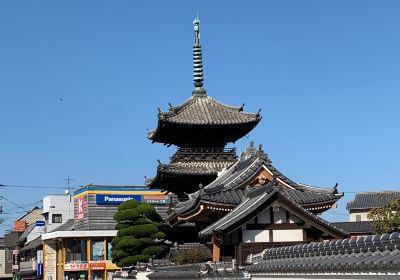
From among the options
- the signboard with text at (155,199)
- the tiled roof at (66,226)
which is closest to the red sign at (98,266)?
the signboard with text at (155,199)

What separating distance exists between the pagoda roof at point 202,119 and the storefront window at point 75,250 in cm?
3011

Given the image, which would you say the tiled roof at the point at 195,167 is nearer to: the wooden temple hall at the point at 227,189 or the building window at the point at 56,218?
the wooden temple hall at the point at 227,189

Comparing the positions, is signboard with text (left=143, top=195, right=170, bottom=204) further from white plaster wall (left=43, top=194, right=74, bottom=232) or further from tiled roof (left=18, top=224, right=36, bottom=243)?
tiled roof (left=18, top=224, right=36, bottom=243)

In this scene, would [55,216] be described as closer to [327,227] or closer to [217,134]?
[217,134]

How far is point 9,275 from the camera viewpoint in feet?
358

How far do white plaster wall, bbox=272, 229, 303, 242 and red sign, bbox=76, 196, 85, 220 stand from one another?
50827 millimetres

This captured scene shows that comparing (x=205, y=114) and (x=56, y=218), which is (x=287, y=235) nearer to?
(x=205, y=114)

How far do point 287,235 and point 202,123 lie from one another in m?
16.8

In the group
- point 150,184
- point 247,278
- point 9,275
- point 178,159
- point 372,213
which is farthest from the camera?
point 9,275

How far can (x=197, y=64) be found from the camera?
151ft

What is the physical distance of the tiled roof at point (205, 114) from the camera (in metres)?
41.9

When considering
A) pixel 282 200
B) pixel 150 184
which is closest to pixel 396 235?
pixel 282 200

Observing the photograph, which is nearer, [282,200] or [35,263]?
[282,200]

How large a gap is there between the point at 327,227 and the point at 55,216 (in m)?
63.9
